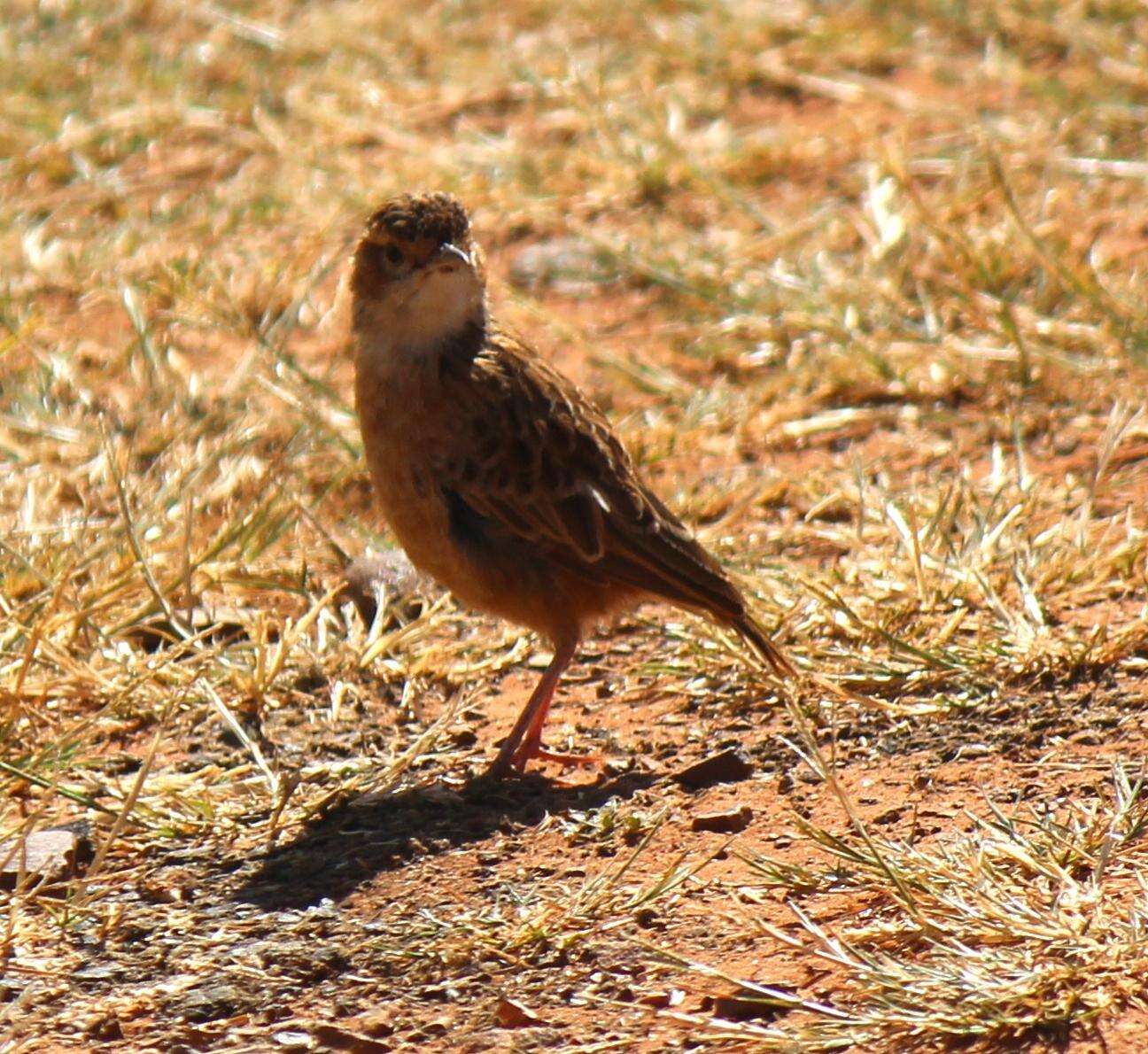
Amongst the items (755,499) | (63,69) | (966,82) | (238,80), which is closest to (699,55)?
(966,82)

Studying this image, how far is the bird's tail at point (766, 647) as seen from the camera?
5.21 meters

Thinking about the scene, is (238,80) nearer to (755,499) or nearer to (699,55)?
(699,55)

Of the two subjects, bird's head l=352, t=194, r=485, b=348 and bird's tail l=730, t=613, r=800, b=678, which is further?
bird's head l=352, t=194, r=485, b=348

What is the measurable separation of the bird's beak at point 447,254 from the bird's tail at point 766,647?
4.16ft

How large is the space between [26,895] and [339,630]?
68.5 inches

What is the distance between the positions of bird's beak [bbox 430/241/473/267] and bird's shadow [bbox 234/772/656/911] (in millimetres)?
1458

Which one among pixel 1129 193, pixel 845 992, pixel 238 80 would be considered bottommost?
pixel 845 992

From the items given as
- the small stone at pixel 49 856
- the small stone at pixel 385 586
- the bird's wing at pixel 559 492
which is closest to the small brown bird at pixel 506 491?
the bird's wing at pixel 559 492

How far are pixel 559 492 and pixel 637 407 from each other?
1963 millimetres

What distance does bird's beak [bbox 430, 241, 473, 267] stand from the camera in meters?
5.54

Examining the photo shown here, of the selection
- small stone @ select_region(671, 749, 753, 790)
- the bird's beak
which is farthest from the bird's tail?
the bird's beak

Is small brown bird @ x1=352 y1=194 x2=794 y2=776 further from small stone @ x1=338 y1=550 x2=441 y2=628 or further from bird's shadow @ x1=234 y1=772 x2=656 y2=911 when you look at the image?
small stone @ x1=338 y1=550 x2=441 y2=628

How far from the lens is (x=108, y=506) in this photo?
21.3ft

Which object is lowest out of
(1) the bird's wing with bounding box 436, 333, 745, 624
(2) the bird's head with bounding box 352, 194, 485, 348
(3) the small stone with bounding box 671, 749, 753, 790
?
(3) the small stone with bounding box 671, 749, 753, 790
